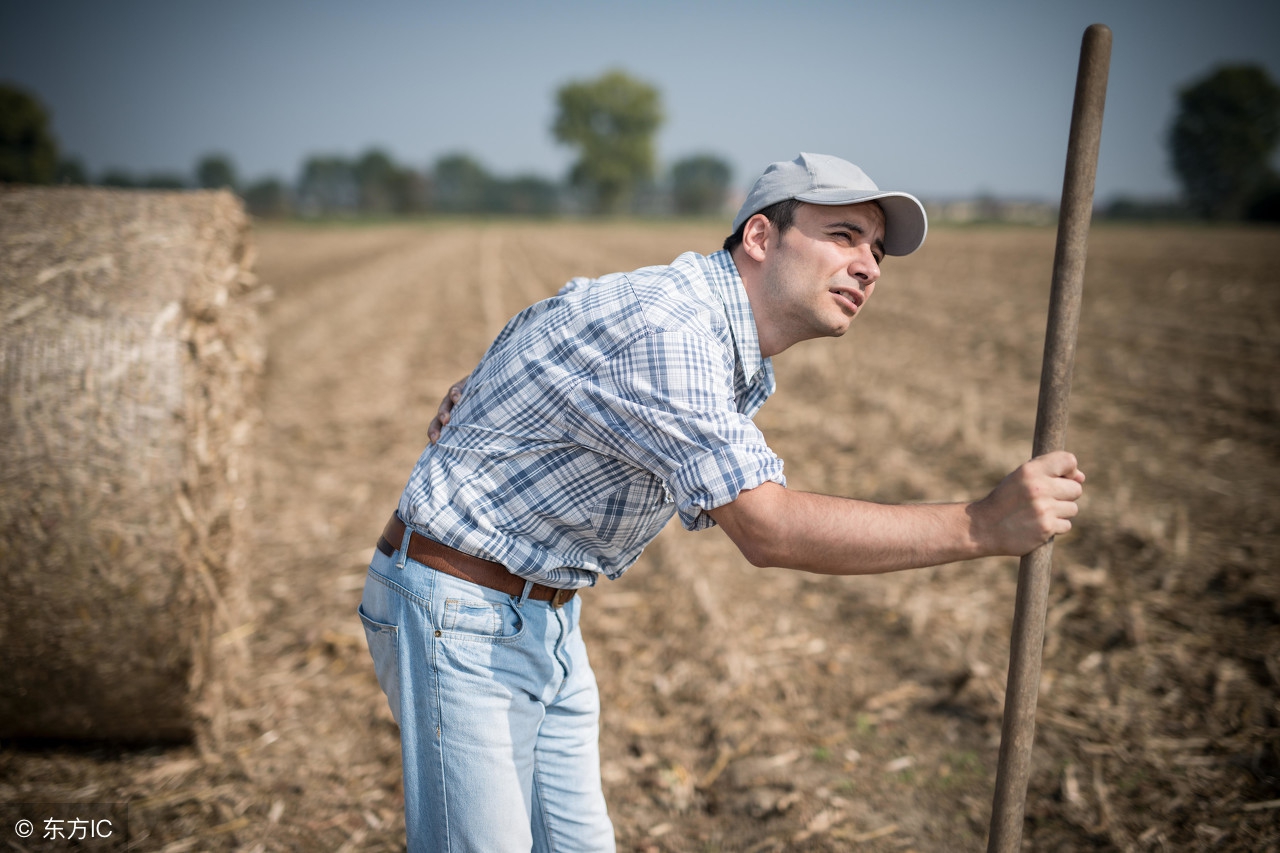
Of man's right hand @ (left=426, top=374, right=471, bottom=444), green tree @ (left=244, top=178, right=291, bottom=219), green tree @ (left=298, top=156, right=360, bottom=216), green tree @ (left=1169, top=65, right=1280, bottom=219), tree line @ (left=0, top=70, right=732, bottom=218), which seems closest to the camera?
man's right hand @ (left=426, top=374, right=471, bottom=444)

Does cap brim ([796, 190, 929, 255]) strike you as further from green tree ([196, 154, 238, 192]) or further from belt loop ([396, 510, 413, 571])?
green tree ([196, 154, 238, 192])

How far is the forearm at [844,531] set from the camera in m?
1.72

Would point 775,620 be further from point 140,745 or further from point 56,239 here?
point 56,239

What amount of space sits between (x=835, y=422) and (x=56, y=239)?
6.78 meters

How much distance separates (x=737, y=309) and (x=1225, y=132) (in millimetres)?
107717

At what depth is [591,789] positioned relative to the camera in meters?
2.35

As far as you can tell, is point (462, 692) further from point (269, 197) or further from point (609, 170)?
point (609, 170)

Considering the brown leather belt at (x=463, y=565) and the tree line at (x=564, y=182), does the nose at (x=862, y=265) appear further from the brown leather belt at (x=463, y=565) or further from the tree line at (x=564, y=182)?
the tree line at (x=564, y=182)

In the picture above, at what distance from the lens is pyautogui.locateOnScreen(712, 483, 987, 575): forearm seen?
1724mm

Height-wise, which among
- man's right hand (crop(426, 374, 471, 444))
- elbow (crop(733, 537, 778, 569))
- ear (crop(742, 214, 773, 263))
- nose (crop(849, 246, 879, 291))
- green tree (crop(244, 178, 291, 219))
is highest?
green tree (crop(244, 178, 291, 219))

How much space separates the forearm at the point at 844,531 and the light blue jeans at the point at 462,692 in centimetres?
70

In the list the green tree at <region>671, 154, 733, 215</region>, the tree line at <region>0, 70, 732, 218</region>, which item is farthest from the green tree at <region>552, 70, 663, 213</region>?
the green tree at <region>671, 154, 733, 215</region>

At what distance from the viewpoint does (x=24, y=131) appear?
220 feet

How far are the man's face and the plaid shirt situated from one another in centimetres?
9
